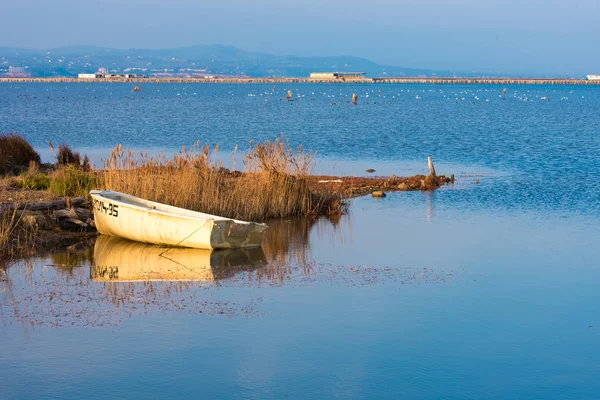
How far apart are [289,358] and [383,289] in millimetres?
3896

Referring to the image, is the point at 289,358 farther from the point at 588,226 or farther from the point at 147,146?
the point at 147,146

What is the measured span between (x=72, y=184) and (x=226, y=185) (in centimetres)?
375

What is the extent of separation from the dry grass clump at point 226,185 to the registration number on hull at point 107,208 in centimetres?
145

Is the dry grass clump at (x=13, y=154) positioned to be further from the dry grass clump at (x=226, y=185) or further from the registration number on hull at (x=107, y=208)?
the registration number on hull at (x=107, y=208)

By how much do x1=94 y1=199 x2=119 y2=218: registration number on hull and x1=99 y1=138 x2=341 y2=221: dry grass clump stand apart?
1.45 m

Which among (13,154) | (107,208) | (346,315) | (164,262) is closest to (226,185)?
(107,208)

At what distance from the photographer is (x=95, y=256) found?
56.9ft

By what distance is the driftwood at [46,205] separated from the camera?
59.9ft

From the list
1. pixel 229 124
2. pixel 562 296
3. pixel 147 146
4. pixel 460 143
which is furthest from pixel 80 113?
pixel 562 296

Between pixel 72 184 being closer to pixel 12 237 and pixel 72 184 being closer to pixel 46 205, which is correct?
pixel 46 205

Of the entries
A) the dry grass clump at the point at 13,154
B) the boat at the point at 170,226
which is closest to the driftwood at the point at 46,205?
the boat at the point at 170,226

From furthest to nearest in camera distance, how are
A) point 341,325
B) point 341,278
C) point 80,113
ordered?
point 80,113 → point 341,278 → point 341,325

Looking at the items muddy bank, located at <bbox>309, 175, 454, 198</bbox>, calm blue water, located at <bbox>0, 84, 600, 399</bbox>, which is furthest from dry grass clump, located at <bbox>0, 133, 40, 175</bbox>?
calm blue water, located at <bbox>0, 84, 600, 399</bbox>

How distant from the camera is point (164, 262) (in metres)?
16.6
